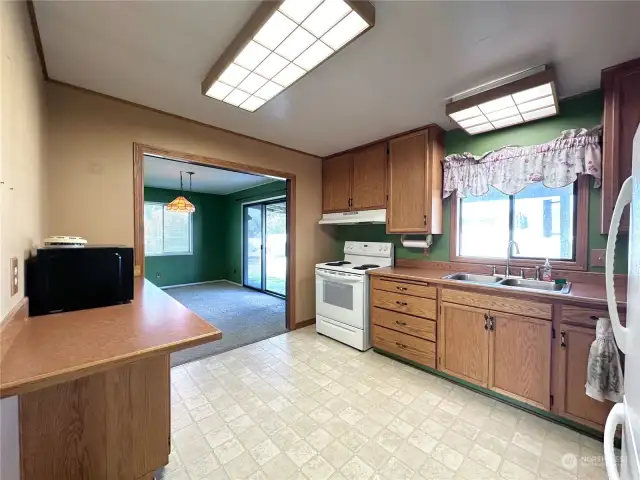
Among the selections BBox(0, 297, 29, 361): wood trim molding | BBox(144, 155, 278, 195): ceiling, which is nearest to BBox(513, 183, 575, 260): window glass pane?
BBox(0, 297, 29, 361): wood trim molding

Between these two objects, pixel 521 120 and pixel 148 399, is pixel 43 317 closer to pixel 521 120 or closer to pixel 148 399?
pixel 148 399

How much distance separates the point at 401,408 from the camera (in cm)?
197

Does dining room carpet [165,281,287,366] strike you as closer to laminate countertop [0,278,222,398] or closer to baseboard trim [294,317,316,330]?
baseboard trim [294,317,316,330]

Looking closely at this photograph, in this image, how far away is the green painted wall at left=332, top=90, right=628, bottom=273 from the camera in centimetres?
203

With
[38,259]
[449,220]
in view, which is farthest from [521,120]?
[38,259]

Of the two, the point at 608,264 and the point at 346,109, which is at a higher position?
the point at 346,109

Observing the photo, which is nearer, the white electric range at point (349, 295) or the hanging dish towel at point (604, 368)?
the hanging dish towel at point (604, 368)

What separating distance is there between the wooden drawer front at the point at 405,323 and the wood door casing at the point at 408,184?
0.91 metres

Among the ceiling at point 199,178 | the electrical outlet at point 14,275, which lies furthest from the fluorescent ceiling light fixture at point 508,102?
the ceiling at point 199,178

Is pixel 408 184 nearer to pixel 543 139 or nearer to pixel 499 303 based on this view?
pixel 543 139

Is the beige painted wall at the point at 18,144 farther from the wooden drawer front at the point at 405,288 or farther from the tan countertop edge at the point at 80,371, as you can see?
the wooden drawer front at the point at 405,288

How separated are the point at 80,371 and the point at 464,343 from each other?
2.41 metres

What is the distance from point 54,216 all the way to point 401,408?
115 inches

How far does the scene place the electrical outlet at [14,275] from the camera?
103 cm
